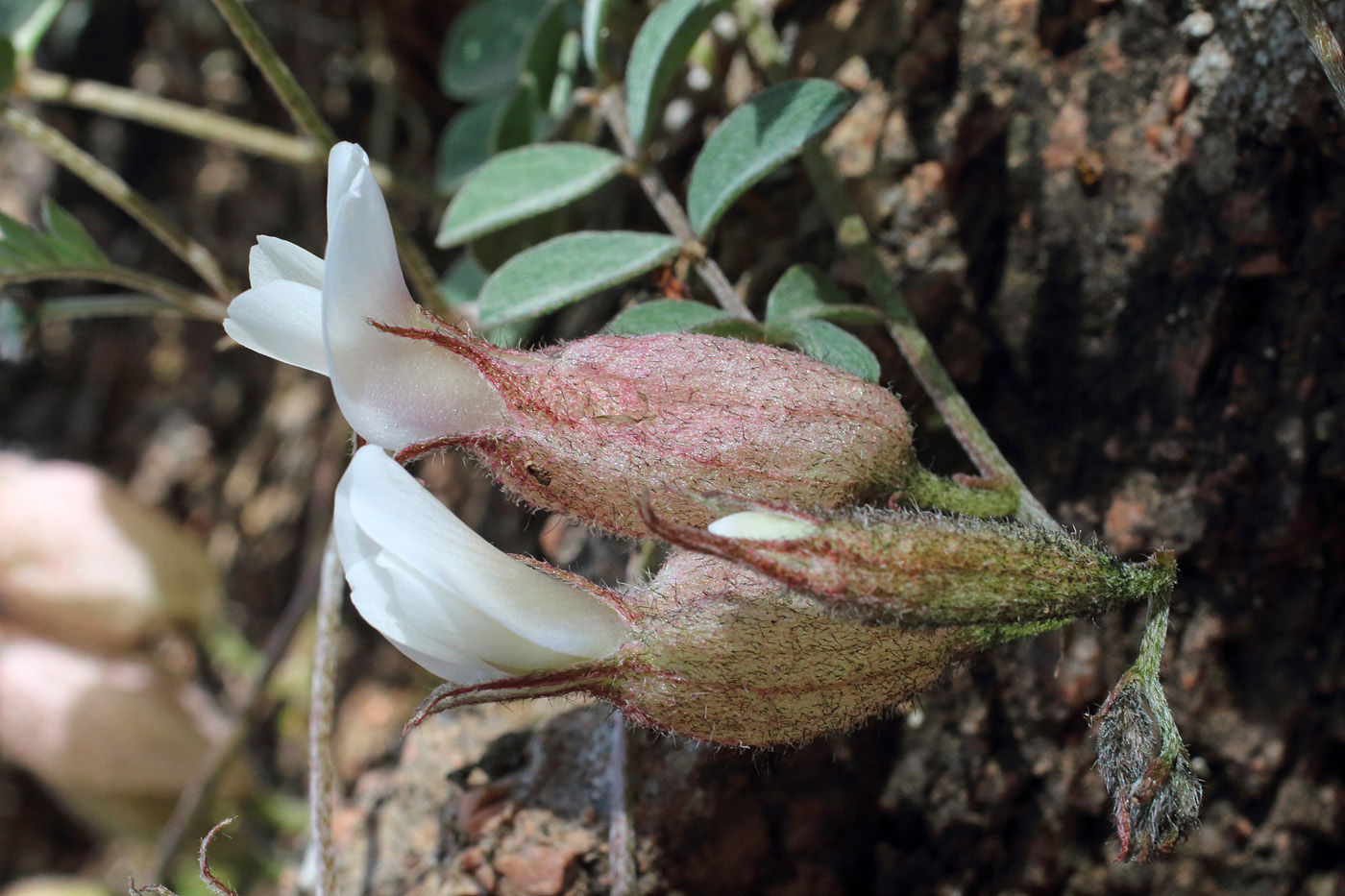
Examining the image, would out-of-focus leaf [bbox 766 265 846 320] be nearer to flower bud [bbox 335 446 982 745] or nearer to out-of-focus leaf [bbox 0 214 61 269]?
flower bud [bbox 335 446 982 745]

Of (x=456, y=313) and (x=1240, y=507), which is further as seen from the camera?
(x=456, y=313)

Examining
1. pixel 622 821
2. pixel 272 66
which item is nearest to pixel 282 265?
pixel 272 66

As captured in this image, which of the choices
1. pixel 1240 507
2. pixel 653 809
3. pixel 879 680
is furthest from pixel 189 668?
pixel 1240 507

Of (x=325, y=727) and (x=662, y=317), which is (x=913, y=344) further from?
(x=325, y=727)

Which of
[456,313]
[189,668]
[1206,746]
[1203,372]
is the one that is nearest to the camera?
[1203,372]

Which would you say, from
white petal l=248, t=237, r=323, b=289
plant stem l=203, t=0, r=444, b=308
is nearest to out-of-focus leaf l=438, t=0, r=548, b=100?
plant stem l=203, t=0, r=444, b=308

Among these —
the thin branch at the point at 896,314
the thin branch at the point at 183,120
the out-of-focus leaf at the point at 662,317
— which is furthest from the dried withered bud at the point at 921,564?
the thin branch at the point at 183,120

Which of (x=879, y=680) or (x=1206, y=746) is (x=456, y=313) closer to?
(x=879, y=680)
